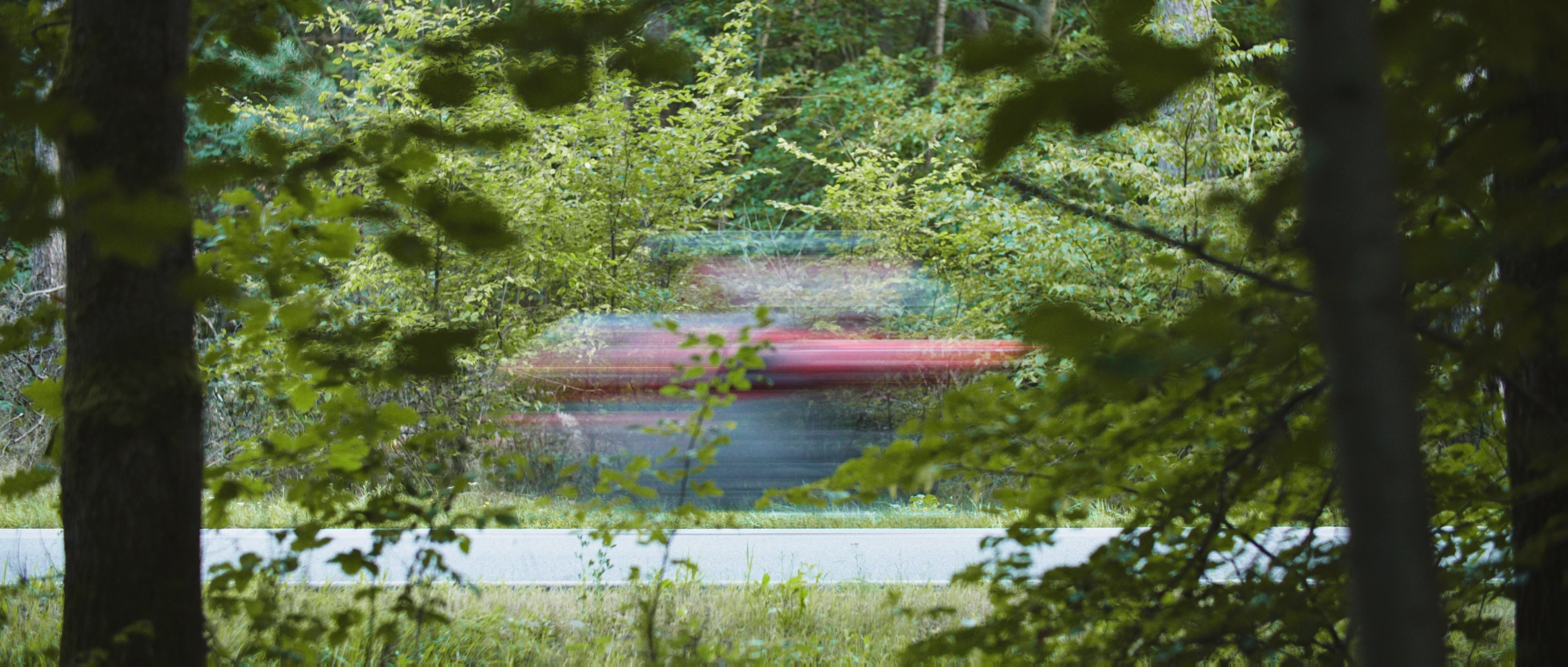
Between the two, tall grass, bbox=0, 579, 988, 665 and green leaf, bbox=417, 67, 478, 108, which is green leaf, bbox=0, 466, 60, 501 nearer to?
tall grass, bbox=0, 579, 988, 665

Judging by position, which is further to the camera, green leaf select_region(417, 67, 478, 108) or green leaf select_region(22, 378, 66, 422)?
green leaf select_region(22, 378, 66, 422)

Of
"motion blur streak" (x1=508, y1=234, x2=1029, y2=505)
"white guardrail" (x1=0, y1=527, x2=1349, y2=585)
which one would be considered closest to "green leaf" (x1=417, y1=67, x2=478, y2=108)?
"white guardrail" (x1=0, y1=527, x2=1349, y2=585)

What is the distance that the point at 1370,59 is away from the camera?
52 centimetres

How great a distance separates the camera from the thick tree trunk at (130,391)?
168cm

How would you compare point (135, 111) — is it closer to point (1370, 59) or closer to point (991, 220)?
point (1370, 59)

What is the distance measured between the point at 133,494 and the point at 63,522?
0.66 ft

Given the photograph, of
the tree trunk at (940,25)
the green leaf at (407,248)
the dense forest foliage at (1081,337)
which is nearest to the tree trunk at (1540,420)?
the dense forest foliage at (1081,337)

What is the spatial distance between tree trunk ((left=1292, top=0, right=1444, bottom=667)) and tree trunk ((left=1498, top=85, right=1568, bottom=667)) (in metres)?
1.12

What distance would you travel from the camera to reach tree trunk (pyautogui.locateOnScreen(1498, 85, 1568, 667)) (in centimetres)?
154

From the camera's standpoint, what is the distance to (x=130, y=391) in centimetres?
172

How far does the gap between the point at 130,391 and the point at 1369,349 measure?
5.93 feet

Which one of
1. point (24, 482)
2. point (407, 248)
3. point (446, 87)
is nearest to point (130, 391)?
point (24, 482)

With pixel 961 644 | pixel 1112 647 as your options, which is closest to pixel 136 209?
pixel 961 644

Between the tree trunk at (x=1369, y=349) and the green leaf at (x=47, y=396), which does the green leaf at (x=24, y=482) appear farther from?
the tree trunk at (x=1369, y=349)
